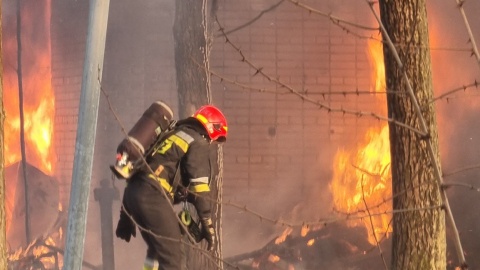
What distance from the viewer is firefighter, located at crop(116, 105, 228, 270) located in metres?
6.65

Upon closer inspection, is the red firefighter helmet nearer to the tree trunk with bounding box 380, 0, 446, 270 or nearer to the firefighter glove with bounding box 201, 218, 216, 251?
the firefighter glove with bounding box 201, 218, 216, 251

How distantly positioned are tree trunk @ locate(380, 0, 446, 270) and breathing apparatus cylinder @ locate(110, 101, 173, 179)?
81.1 inches

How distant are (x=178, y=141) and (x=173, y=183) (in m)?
0.37

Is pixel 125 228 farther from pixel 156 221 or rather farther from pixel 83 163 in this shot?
pixel 83 163

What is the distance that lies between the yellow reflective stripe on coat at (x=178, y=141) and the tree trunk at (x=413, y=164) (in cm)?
191

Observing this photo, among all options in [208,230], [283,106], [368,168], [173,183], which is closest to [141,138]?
[173,183]

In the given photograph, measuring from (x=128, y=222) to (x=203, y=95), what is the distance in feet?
7.44

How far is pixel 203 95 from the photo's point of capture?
8.92 metres

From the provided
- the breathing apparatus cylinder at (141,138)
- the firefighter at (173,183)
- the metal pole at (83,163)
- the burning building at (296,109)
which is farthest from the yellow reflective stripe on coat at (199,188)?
the burning building at (296,109)

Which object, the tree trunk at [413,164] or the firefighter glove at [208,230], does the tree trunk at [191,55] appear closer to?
the firefighter glove at [208,230]

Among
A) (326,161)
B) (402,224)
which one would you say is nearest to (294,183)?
(326,161)

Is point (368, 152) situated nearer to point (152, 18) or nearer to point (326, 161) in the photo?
point (326, 161)

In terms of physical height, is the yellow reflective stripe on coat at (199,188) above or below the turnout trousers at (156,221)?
above

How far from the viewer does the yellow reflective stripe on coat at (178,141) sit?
6664 mm
